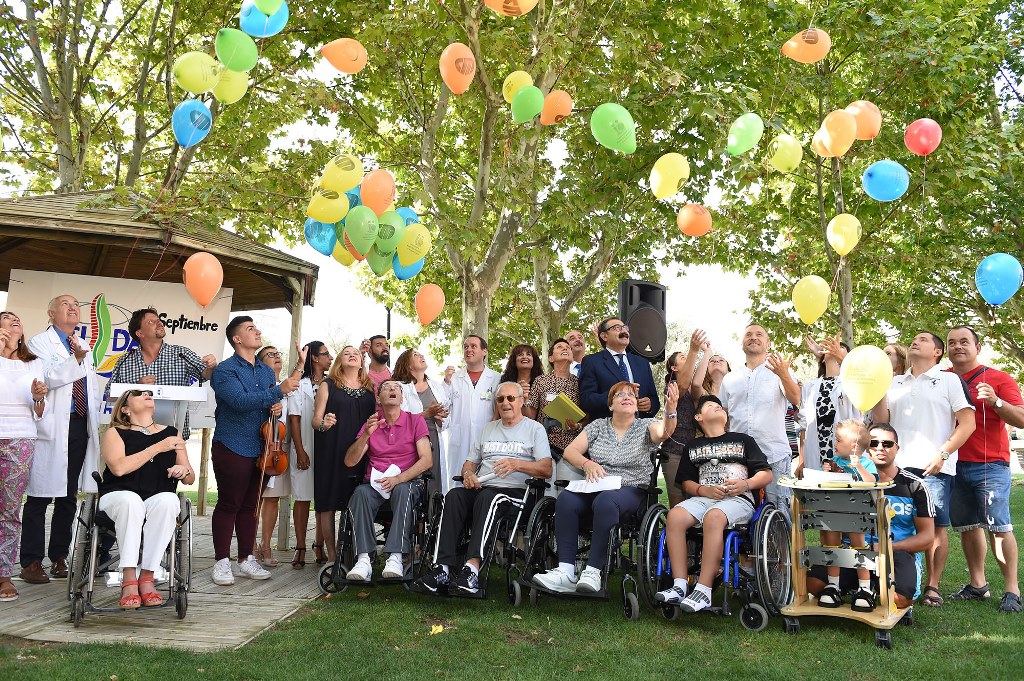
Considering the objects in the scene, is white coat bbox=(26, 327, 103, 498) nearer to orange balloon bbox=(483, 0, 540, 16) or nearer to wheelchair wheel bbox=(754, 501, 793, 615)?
orange balloon bbox=(483, 0, 540, 16)

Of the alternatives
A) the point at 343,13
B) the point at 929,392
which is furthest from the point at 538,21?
the point at 929,392

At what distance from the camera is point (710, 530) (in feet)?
14.3

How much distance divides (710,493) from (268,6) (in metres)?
4.59

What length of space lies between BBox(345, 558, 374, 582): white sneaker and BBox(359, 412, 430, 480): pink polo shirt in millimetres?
591

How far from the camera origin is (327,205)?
5926 mm

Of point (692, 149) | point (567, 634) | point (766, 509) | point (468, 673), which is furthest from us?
point (692, 149)

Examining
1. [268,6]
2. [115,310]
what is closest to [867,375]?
[268,6]

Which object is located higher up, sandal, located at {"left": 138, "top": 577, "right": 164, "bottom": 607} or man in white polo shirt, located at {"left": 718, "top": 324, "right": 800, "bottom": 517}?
man in white polo shirt, located at {"left": 718, "top": 324, "right": 800, "bottom": 517}

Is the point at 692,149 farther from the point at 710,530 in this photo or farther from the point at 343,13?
the point at 710,530

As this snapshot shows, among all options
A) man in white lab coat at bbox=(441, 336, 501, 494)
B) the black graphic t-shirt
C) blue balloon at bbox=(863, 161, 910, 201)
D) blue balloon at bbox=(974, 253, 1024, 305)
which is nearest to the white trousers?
man in white lab coat at bbox=(441, 336, 501, 494)

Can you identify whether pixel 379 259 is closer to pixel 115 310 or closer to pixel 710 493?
pixel 115 310

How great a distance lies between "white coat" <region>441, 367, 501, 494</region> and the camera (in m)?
6.33

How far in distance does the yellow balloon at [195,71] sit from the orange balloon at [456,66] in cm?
181

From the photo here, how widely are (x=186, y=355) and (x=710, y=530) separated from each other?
12.2 ft
